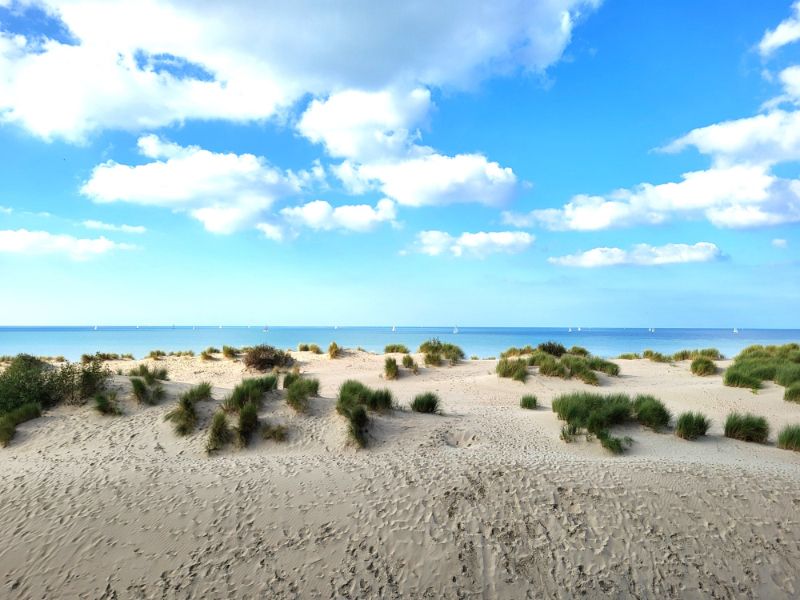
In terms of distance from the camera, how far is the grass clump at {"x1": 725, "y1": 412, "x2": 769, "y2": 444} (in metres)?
8.20

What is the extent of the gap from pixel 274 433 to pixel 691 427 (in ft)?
22.6

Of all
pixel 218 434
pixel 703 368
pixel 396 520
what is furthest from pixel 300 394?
pixel 703 368

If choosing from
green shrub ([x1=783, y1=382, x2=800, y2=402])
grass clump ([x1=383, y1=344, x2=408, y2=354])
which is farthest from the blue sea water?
green shrub ([x1=783, y1=382, x2=800, y2=402])

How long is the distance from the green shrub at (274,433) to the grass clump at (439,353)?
10.7m

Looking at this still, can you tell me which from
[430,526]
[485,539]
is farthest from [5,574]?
[485,539]

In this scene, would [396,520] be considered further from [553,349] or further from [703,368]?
[553,349]

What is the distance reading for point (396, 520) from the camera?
17.0ft

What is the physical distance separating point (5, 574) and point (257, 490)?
91.9 inches

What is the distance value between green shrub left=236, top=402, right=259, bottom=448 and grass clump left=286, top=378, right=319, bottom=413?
31.2 inches

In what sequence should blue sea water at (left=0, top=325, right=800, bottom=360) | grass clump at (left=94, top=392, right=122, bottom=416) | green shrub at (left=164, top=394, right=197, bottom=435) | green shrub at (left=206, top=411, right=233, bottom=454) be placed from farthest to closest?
blue sea water at (left=0, top=325, right=800, bottom=360), grass clump at (left=94, top=392, right=122, bottom=416), green shrub at (left=164, top=394, right=197, bottom=435), green shrub at (left=206, top=411, right=233, bottom=454)

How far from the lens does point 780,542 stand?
16.6ft

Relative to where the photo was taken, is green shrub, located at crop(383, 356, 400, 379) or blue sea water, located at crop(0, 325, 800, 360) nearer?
green shrub, located at crop(383, 356, 400, 379)

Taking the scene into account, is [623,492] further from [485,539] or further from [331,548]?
[331,548]

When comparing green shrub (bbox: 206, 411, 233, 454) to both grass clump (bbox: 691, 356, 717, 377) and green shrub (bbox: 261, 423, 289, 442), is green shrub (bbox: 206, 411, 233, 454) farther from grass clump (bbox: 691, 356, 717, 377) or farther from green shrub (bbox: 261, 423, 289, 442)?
grass clump (bbox: 691, 356, 717, 377)
